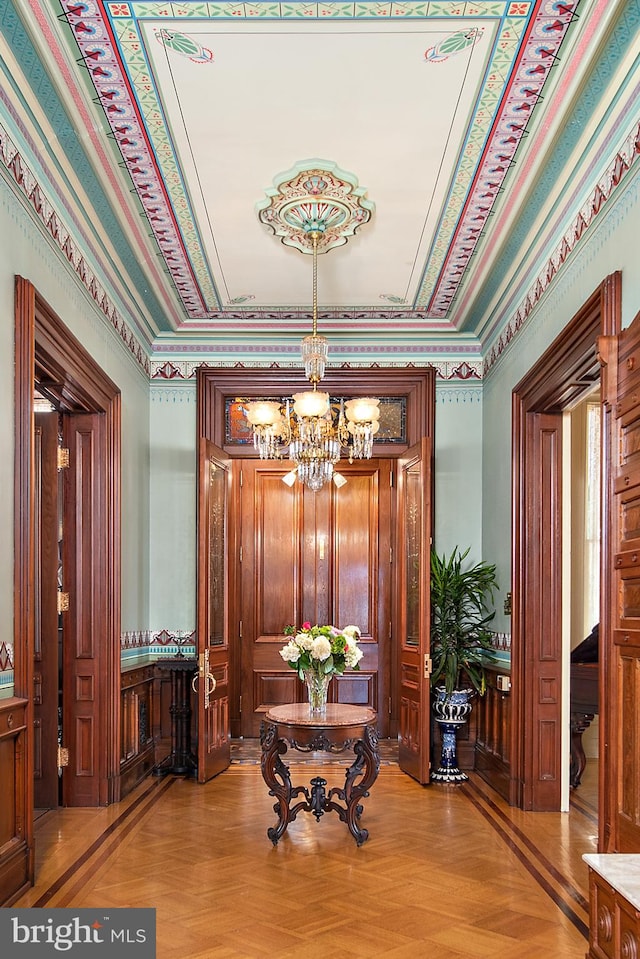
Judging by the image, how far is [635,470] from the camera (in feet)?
12.5

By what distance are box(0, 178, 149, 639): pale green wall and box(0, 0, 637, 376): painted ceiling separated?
0.30 metres

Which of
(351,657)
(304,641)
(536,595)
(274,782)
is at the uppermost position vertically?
(536,595)

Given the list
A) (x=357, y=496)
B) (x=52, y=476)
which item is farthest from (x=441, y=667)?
(x=52, y=476)

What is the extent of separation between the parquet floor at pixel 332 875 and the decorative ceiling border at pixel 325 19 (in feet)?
11.9

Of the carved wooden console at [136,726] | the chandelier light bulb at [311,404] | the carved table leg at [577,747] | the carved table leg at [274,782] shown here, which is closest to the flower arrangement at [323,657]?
the carved table leg at [274,782]

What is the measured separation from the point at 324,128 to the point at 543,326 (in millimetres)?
2132

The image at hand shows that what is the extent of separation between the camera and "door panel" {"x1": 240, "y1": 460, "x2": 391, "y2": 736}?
8688 millimetres

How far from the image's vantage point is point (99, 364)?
6.05 m

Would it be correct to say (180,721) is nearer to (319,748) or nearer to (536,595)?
(319,748)

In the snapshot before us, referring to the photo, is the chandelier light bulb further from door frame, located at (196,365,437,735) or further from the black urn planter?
the black urn planter

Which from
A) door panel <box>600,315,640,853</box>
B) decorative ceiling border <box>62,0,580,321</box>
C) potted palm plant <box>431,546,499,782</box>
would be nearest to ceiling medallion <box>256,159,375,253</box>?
decorative ceiling border <box>62,0,580,321</box>

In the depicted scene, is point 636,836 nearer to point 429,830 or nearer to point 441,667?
point 429,830

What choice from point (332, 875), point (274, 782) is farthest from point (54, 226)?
point (332, 875)

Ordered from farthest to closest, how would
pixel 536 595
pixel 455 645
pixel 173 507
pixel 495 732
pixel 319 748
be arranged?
pixel 173 507 < pixel 455 645 < pixel 495 732 < pixel 536 595 < pixel 319 748
